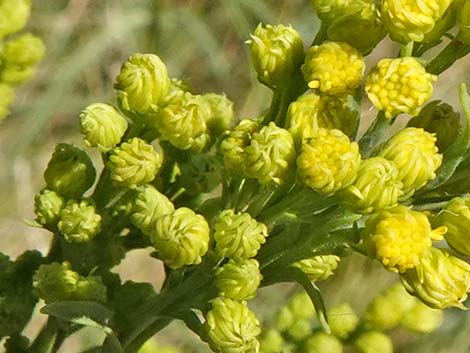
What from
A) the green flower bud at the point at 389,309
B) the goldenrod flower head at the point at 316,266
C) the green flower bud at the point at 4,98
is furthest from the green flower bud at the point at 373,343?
the green flower bud at the point at 4,98

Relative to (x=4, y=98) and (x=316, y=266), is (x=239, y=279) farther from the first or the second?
(x=4, y=98)

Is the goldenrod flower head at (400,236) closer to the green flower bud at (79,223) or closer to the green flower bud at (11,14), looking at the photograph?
the green flower bud at (79,223)

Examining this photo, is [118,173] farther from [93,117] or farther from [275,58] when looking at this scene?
[275,58]

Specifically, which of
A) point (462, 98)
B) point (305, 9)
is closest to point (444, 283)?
point (462, 98)

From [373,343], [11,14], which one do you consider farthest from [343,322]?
[11,14]

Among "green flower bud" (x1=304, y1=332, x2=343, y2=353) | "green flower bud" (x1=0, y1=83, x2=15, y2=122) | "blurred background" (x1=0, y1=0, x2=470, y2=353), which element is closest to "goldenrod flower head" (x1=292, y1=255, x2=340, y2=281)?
"green flower bud" (x1=304, y1=332, x2=343, y2=353)
